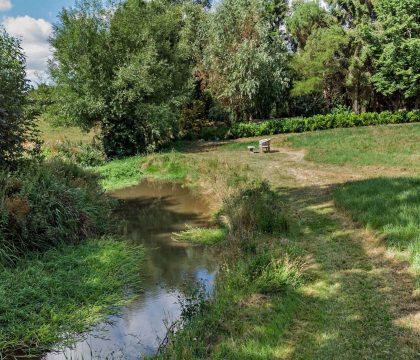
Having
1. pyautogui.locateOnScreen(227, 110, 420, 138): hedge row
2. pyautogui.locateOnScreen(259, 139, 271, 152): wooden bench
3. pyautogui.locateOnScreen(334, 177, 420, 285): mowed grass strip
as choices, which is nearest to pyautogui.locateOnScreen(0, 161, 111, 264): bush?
pyautogui.locateOnScreen(334, 177, 420, 285): mowed grass strip

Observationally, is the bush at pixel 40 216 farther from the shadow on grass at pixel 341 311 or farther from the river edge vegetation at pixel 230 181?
the shadow on grass at pixel 341 311

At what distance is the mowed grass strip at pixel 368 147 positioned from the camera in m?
15.7

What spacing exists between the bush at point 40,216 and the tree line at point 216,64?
445 centimetres

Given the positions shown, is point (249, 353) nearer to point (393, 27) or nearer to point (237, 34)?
point (237, 34)

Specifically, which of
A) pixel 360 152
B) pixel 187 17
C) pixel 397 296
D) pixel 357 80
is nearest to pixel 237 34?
pixel 187 17

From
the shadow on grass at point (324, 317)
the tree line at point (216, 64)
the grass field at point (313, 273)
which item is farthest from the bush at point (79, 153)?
the shadow on grass at point (324, 317)

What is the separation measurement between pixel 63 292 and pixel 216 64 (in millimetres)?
25789

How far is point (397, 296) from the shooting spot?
5.61 metres

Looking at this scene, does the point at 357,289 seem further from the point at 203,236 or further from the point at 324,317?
the point at 203,236

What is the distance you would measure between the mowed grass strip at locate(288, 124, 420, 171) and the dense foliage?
1181 centimetres

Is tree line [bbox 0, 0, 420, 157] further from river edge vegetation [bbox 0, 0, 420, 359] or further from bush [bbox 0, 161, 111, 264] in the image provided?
bush [bbox 0, 161, 111, 264]

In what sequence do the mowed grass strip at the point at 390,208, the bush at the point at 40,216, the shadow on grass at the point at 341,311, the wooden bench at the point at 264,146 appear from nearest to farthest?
the shadow on grass at the point at 341,311, the mowed grass strip at the point at 390,208, the bush at the point at 40,216, the wooden bench at the point at 264,146

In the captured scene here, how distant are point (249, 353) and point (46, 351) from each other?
2846mm

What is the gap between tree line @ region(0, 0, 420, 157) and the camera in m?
22.2
